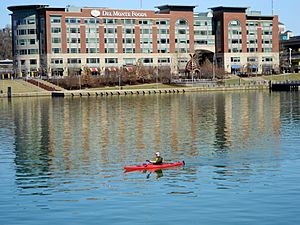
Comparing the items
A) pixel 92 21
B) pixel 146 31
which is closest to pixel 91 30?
pixel 92 21

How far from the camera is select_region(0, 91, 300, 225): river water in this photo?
34.8 meters

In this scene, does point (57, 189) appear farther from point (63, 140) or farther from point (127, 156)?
point (63, 140)

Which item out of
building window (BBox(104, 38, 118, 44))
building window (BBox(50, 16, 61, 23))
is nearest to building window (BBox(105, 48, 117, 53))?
building window (BBox(104, 38, 118, 44))

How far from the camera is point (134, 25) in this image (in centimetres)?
19525

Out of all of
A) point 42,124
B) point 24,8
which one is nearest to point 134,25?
point 24,8

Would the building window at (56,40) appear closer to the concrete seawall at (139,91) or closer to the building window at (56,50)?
the building window at (56,50)

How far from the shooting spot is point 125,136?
68438 mm

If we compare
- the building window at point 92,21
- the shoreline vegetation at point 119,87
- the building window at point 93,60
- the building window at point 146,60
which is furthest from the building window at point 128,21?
the shoreline vegetation at point 119,87

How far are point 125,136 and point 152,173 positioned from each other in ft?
74.7

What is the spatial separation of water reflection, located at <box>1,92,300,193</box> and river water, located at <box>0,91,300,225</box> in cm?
10

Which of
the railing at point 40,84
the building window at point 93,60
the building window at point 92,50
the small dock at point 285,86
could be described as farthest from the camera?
the building window at point 93,60

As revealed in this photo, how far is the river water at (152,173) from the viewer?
114 ft

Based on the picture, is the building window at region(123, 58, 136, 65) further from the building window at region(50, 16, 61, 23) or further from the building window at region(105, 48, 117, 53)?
the building window at region(50, 16, 61, 23)

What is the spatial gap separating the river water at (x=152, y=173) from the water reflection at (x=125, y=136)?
0.10 metres
